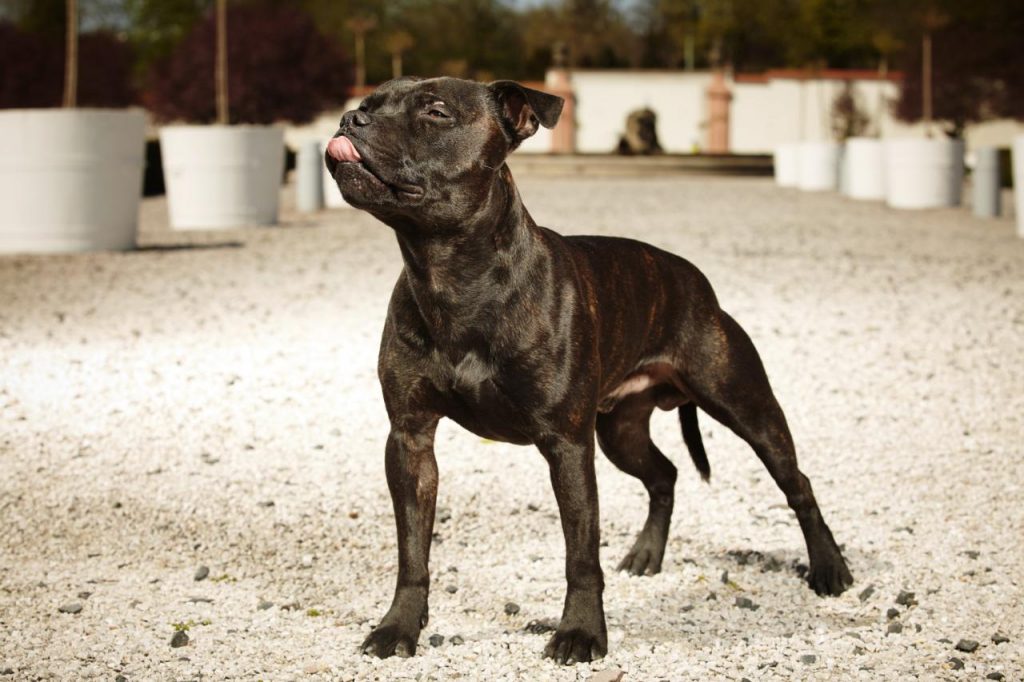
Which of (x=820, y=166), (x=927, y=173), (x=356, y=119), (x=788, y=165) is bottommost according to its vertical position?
(x=356, y=119)

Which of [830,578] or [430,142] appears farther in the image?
[830,578]

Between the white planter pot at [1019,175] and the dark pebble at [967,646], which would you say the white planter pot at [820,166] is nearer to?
the white planter pot at [1019,175]

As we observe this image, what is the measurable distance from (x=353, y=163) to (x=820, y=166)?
27723mm

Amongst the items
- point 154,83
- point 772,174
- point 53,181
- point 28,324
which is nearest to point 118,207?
point 53,181

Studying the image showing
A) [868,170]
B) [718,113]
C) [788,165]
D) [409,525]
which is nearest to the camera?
[409,525]

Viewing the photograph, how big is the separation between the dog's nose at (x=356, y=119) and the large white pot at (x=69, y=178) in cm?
1211

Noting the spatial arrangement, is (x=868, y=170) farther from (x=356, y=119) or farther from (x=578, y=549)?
(x=356, y=119)

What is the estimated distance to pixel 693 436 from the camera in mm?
4918

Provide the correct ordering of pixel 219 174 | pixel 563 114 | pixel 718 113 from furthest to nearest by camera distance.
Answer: pixel 563 114 < pixel 718 113 < pixel 219 174

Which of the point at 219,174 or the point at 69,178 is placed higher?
the point at 219,174

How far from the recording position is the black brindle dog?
346 centimetres

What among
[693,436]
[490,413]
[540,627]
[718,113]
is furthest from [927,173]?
[718,113]

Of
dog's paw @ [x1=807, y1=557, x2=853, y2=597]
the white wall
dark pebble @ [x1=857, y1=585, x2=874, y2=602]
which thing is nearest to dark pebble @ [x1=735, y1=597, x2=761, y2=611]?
dog's paw @ [x1=807, y1=557, x2=853, y2=597]

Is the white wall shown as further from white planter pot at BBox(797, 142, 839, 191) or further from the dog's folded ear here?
the dog's folded ear
